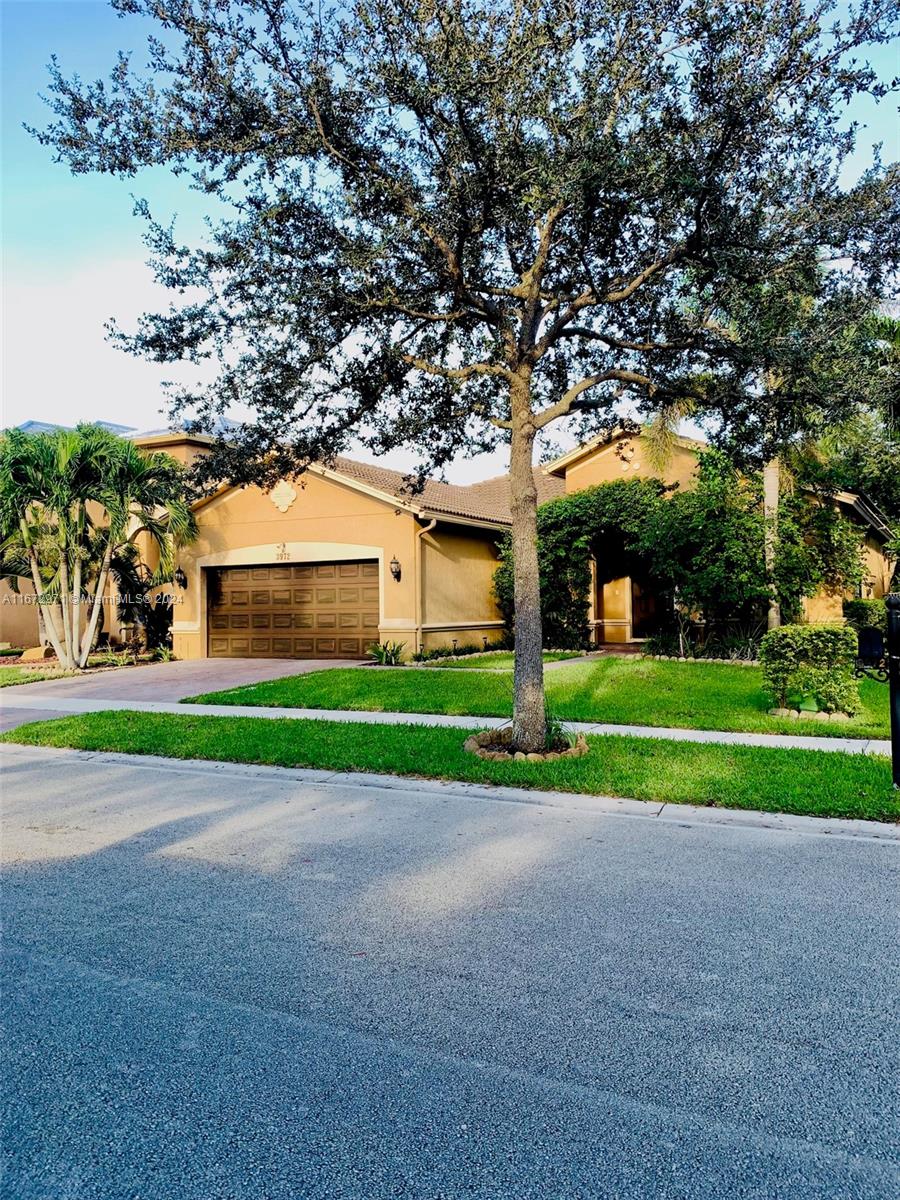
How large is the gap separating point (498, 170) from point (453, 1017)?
7060mm

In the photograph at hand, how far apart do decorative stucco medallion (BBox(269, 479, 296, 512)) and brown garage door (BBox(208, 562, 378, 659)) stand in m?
1.49

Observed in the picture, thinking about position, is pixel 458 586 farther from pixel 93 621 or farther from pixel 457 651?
pixel 93 621

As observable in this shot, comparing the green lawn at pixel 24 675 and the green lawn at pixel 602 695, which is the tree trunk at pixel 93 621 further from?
the green lawn at pixel 602 695

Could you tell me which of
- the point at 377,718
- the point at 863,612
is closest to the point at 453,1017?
the point at 377,718

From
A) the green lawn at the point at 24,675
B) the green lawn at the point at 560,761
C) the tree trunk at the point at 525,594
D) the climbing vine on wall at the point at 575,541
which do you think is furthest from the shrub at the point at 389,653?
the tree trunk at the point at 525,594

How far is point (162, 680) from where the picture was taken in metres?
16.4

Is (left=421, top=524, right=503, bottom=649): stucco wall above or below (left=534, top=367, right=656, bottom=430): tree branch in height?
below

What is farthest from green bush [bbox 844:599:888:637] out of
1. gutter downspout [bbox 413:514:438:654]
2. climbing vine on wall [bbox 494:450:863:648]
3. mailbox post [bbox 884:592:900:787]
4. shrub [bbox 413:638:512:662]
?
mailbox post [bbox 884:592:900:787]

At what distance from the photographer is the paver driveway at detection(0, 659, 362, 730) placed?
14.1 meters

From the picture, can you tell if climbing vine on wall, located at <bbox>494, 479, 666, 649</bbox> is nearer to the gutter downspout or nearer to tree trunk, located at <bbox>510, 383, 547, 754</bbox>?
the gutter downspout

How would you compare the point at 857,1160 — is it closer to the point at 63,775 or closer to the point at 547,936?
the point at 547,936

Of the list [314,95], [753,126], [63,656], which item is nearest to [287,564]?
[63,656]

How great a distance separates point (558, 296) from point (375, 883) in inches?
276

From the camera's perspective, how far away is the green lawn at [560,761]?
21.5ft
